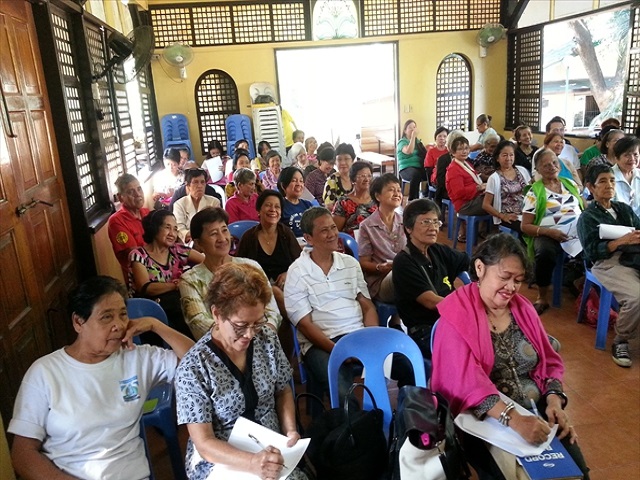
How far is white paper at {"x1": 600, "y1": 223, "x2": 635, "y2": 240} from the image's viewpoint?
2984 millimetres

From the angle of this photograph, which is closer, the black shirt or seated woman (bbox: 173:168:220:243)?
the black shirt

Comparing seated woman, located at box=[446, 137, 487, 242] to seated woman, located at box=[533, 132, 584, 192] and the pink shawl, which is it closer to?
seated woman, located at box=[533, 132, 584, 192]

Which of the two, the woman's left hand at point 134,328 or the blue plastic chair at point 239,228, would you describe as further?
the blue plastic chair at point 239,228

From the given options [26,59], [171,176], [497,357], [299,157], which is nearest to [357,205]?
[497,357]

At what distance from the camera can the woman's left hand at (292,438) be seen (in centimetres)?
155

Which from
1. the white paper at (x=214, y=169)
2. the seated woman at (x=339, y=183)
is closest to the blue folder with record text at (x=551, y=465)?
the seated woman at (x=339, y=183)

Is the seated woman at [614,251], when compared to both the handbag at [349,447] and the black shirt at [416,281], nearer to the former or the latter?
the black shirt at [416,281]

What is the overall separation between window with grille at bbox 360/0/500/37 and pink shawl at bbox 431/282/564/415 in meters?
6.85

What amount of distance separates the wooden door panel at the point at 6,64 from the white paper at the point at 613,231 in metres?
3.34

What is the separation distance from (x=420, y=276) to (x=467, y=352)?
2.23 feet

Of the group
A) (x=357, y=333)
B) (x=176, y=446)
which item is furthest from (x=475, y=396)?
(x=176, y=446)

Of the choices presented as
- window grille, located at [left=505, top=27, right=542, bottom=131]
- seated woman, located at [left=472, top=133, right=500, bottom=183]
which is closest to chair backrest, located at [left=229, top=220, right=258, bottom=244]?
seated woman, located at [left=472, top=133, right=500, bottom=183]

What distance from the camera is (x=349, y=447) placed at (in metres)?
1.62

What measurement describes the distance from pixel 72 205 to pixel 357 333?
2220 mm
